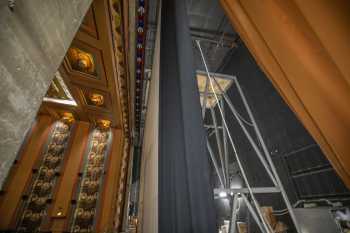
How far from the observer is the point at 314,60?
2.20 feet

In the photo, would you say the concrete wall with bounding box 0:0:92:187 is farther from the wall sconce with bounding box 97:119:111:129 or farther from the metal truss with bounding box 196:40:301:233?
the wall sconce with bounding box 97:119:111:129

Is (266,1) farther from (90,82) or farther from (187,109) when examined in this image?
(90,82)

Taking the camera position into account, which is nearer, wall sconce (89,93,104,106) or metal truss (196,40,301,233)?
metal truss (196,40,301,233)

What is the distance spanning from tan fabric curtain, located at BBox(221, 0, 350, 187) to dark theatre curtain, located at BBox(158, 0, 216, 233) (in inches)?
18.8

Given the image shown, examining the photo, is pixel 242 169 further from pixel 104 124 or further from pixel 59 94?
pixel 104 124

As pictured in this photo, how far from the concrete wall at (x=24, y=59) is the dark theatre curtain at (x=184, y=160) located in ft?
2.27

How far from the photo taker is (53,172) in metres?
5.47

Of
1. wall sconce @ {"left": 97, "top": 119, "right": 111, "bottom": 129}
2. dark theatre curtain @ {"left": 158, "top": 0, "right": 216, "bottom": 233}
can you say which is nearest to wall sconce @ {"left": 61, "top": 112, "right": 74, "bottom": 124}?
wall sconce @ {"left": 97, "top": 119, "right": 111, "bottom": 129}

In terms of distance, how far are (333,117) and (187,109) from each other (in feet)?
2.14

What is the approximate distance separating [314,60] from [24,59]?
1.18 meters

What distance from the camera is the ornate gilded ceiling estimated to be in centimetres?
329

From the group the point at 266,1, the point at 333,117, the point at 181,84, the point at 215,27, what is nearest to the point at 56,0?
the point at 181,84

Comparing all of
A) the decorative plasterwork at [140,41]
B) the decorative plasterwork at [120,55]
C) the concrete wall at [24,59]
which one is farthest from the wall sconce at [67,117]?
the concrete wall at [24,59]

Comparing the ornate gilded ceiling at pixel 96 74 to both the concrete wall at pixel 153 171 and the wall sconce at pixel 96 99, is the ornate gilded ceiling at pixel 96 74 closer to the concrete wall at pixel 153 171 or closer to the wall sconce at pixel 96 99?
the wall sconce at pixel 96 99
